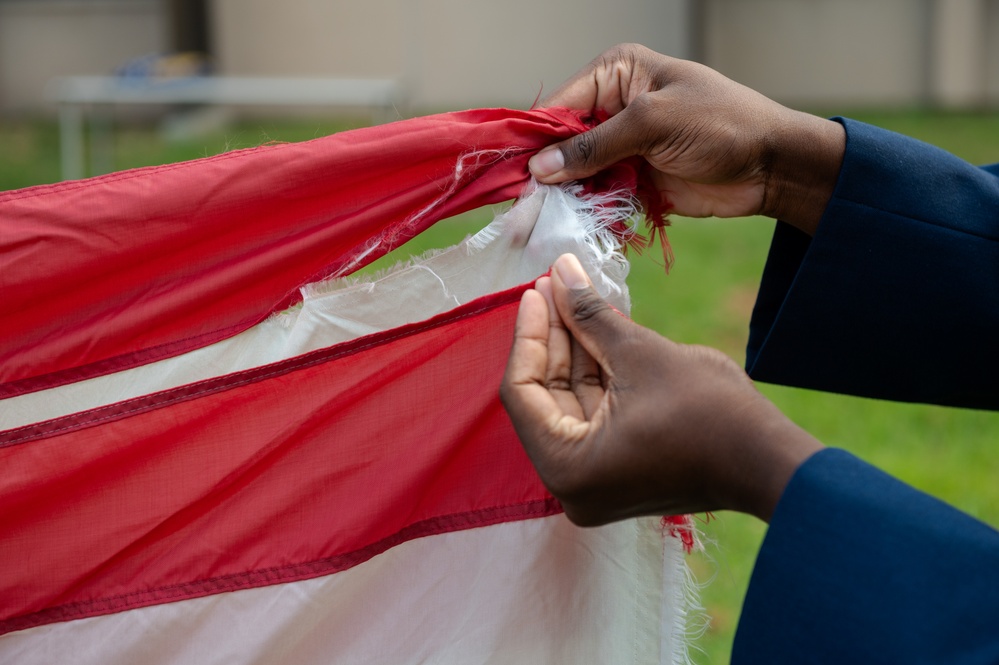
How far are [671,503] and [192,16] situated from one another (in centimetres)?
803

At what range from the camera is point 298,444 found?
43.8 inches

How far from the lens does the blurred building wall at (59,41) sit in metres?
8.19

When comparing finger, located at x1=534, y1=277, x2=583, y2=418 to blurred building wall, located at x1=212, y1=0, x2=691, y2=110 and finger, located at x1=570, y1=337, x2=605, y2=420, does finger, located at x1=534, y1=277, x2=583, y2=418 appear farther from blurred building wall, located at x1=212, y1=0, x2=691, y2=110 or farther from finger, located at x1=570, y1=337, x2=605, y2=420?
blurred building wall, located at x1=212, y1=0, x2=691, y2=110

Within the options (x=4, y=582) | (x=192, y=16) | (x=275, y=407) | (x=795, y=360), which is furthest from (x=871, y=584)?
(x=192, y=16)

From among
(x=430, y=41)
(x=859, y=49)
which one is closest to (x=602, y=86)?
(x=430, y=41)

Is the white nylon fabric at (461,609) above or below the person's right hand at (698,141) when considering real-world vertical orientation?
below

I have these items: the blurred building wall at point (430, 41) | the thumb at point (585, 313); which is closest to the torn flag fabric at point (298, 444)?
the thumb at point (585, 313)

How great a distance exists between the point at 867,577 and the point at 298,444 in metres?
0.61

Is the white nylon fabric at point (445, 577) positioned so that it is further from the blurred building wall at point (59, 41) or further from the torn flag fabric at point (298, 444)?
the blurred building wall at point (59, 41)

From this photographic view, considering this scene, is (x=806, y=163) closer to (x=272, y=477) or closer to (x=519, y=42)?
(x=272, y=477)

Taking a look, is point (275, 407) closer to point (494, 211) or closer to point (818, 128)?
point (494, 211)

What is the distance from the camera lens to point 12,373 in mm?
1067

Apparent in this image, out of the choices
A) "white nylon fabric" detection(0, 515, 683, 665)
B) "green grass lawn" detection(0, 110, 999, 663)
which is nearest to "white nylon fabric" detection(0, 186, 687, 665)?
"white nylon fabric" detection(0, 515, 683, 665)

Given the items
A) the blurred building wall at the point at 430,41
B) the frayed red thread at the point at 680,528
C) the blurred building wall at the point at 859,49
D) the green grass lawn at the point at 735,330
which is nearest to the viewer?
the frayed red thread at the point at 680,528
